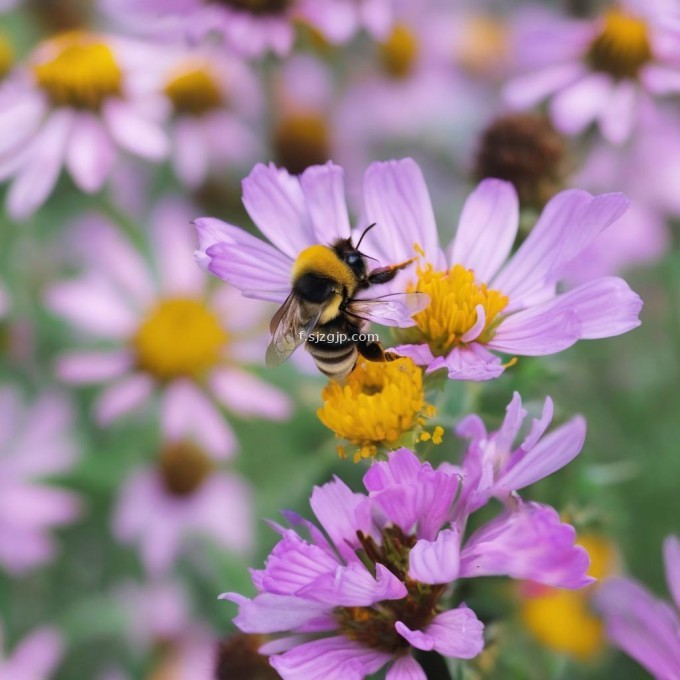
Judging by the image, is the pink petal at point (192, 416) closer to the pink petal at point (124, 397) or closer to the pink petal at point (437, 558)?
the pink petal at point (124, 397)

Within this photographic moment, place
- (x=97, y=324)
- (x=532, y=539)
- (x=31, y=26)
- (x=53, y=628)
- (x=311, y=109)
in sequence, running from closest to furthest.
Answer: (x=532, y=539), (x=53, y=628), (x=97, y=324), (x=311, y=109), (x=31, y=26)

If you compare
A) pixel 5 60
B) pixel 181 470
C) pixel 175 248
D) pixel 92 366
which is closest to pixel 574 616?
pixel 181 470

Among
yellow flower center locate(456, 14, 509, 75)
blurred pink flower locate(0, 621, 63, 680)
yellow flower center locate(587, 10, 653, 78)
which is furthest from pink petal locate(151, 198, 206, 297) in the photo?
yellow flower center locate(456, 14, 509, 75)

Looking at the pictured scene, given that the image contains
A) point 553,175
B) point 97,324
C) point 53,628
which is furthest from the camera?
point 97,324

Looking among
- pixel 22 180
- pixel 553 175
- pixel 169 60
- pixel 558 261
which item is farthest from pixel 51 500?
pixel 558 261

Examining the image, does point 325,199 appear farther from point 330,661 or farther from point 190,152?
point 190,152

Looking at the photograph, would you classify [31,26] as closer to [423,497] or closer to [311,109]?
[311,109]
